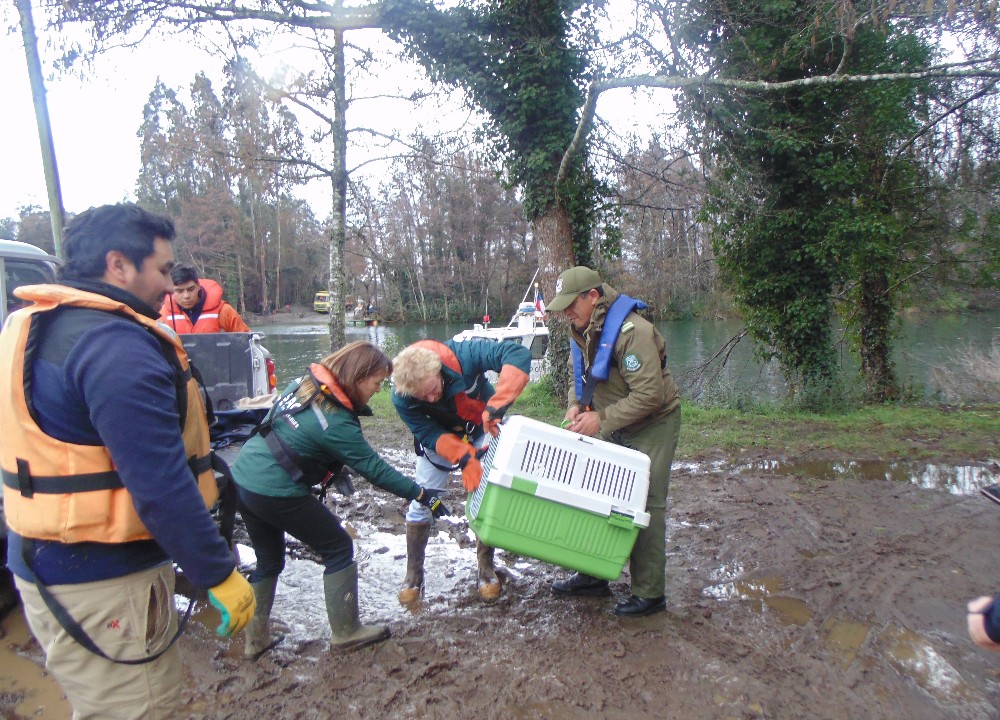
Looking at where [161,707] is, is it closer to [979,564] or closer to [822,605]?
[822,605]

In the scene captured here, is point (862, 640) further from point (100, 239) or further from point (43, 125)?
point (43, 125)

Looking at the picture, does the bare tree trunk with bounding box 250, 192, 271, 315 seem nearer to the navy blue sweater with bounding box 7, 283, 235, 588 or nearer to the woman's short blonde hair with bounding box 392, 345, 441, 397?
the woman's short blonde hair with bounding box 392, 345, 441, 397

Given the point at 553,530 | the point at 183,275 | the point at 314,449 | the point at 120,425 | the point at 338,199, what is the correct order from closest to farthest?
the point at 120,425 → the point at 314,449 → the point at 553,530 → the point at 183,275 → the point at 338,199

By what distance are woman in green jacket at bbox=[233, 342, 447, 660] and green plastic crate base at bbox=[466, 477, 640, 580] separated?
38 cm

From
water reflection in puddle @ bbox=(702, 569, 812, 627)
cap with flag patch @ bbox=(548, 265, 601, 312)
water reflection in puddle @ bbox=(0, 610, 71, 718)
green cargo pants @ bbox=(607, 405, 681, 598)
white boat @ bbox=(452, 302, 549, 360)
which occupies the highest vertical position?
cap with flag patch @ bbox=(548, 265, 601, 312)

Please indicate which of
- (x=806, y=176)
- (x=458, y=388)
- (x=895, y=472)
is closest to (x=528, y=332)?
(x=806, y=176)

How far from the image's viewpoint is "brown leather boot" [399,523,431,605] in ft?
13.6

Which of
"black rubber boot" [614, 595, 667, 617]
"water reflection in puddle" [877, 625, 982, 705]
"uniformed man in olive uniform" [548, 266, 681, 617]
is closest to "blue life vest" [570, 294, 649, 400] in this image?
"uniformed man in olive uniform" [548, 266, 681, 617]

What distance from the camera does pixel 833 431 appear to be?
8.29 meters

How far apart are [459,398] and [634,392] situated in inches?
42.1

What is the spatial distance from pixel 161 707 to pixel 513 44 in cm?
992

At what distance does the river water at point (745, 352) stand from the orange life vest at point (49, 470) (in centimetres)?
944

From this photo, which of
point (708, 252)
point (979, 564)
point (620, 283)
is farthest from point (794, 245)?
point (979, 564)

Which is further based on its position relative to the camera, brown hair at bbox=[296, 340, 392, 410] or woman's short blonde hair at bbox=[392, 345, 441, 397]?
woman's short blonde hair at bbox=[392, 345, 441, 397]
